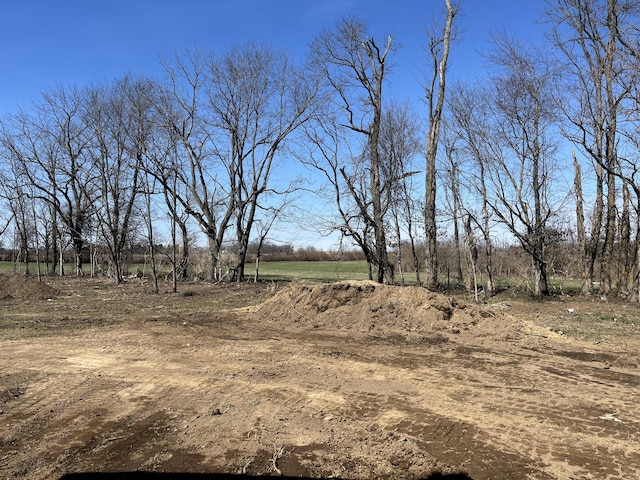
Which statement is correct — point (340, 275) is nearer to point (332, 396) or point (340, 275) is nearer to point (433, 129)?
point (433, 129)

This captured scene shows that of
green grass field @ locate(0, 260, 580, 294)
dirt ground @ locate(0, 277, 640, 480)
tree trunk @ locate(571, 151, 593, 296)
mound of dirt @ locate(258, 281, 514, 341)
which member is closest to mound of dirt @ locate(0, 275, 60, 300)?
dirt ground @ locate(0, 277, 640, 480)

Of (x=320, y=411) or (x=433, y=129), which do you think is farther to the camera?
(x=433, y=129)

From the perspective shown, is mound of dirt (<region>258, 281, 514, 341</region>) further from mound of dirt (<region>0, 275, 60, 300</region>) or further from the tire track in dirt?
mound of dirt (<region>0, 275, 60, 300</region>)

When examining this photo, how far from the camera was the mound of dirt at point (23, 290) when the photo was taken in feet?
55.1

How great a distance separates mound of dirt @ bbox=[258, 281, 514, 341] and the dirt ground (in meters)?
0.06

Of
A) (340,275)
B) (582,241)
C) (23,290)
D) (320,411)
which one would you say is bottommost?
(320,411)

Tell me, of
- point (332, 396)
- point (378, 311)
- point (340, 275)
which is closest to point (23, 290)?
point (378, 311)

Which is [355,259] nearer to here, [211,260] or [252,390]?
[211,260]

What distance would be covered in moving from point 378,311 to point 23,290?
1412cm

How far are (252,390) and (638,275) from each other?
1438 centimetres

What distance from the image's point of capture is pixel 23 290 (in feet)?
56.6

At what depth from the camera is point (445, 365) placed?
22.9 feet

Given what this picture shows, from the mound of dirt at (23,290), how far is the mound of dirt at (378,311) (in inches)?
397

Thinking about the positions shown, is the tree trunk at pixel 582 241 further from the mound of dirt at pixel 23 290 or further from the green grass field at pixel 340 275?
the mound of dirt at pixel 23 290
